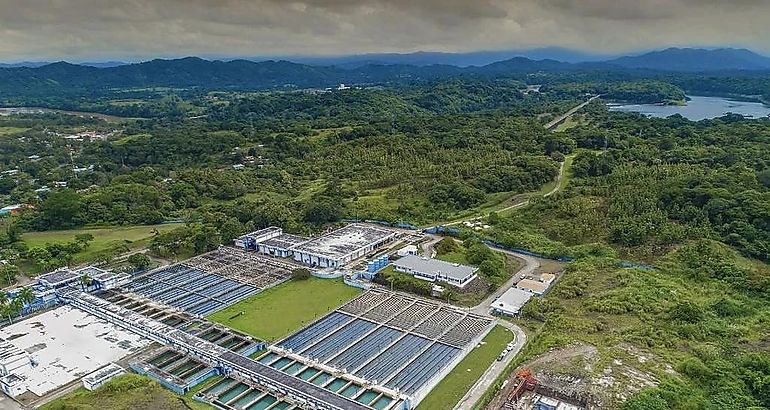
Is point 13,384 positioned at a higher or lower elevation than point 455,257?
lower

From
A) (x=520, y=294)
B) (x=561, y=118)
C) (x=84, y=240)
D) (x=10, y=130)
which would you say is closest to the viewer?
(x=520, y=294)

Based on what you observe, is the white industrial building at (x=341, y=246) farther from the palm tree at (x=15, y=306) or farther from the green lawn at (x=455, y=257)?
the palm tree at (x=15, y=306)

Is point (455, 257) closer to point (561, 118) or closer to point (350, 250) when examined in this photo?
point (350, 250)

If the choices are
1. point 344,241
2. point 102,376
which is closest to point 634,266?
point 344,241

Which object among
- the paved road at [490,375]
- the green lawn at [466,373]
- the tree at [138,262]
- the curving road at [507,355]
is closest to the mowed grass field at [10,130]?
the tree at [138,262]

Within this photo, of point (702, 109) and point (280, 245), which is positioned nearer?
point (280, 245)

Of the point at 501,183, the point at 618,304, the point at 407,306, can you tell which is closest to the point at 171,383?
the point at 407,306

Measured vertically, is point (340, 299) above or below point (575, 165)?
below

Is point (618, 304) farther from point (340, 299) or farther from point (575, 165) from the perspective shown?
point (575, 165)
